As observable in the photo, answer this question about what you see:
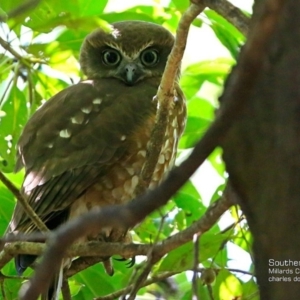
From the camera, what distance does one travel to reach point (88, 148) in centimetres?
321

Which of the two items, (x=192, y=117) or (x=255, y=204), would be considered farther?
(x=192, y=117)

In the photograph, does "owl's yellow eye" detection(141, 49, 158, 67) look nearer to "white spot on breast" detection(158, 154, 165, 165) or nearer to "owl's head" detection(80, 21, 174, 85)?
"owl's head" detection(80, 21, 174, 85)

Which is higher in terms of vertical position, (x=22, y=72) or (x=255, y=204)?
(x=22, y=72)

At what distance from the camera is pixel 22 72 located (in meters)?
3.39

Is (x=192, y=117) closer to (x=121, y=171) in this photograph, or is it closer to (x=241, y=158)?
(x=121, y=171)

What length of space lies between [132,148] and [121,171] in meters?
0.12

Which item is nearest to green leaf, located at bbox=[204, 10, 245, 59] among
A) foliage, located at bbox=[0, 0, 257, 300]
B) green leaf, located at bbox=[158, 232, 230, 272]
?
foliage, located at bbox=[0, 0, 257, 300]

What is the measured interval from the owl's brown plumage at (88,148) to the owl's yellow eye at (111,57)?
0.97 feet

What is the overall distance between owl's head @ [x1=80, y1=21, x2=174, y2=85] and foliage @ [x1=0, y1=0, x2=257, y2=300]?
22cm

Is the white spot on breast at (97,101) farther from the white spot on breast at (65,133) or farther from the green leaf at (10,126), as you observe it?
the green leaf at (10,126)

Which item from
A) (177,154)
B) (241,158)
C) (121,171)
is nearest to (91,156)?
(121,171)

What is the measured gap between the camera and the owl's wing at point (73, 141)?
3.07m

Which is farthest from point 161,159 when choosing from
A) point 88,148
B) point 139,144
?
point 88,148

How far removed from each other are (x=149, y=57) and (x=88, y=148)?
98 cm
